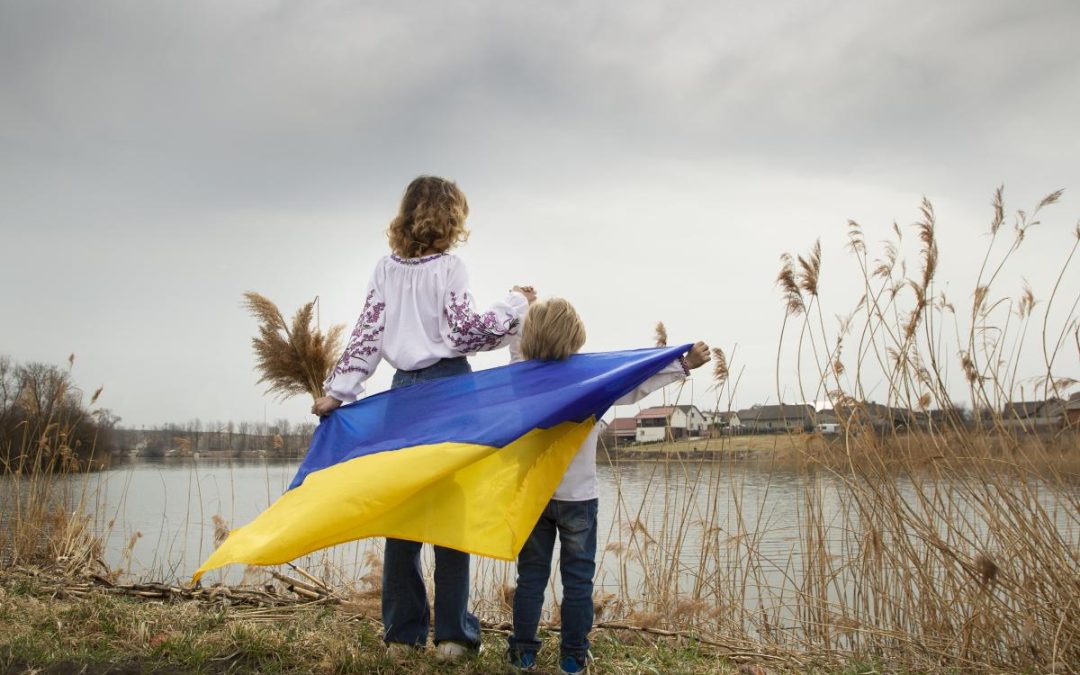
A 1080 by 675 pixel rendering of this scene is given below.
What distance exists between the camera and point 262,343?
3.87 meters

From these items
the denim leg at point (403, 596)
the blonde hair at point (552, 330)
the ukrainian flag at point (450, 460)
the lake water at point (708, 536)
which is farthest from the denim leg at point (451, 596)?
the lake water at point (708, 536)

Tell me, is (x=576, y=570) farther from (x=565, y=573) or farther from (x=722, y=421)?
(x=722, y=421)

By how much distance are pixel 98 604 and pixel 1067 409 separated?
5.55m

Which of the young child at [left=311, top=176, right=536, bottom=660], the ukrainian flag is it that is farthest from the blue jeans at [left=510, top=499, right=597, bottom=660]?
the young child at [left=311, top=176, right=536, bottom=660]

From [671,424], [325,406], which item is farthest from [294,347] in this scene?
[671,424]

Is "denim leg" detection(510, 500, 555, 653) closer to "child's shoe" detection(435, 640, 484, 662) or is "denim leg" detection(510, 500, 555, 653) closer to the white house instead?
"child's shoe" detection(435, 640, 484, 662)

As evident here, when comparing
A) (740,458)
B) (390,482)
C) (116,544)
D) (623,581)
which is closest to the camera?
(390,482)

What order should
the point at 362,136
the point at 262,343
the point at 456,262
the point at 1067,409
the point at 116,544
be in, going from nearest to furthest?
the point at 456,262 < the point at 262,343 < the point at 1067,409 < the point at 362,136 < the point at 116,544

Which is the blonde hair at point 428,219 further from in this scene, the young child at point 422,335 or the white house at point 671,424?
the white house at point 671,424

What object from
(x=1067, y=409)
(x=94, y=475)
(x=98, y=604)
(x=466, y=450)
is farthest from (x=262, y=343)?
(x=94, y=475)

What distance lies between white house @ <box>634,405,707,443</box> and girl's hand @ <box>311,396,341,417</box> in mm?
2652

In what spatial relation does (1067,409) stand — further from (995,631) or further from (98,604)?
(98,604)

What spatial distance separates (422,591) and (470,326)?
1215 mm

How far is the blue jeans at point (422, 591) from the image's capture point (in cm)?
324
